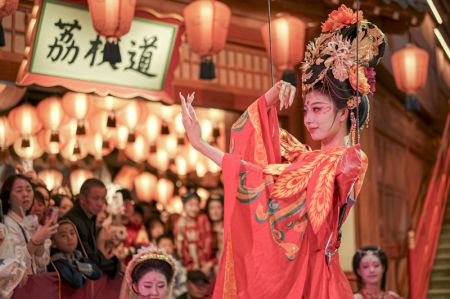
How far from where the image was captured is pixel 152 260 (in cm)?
607

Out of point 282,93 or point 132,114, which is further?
point 132,114

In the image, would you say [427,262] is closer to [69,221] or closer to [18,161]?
[69,221]

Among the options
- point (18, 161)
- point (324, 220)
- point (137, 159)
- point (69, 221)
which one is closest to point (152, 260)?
point (69, 221)

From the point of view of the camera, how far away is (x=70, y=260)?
280 inches

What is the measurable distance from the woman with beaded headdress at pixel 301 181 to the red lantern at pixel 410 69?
7401 mm

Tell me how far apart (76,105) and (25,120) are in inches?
37.0

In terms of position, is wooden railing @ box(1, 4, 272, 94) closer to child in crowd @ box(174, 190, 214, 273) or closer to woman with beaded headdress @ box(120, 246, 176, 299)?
child in crowd @ box(174, 190, 214, 273)

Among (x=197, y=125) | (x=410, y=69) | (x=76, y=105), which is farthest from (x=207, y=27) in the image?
(x=197, y=125)

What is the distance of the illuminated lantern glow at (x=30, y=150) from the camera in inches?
475

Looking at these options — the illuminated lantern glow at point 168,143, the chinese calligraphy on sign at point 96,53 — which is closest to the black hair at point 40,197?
the chinese calligraphy on sign at point 96,53

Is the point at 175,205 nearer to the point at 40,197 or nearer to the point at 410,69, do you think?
the point at 410,69

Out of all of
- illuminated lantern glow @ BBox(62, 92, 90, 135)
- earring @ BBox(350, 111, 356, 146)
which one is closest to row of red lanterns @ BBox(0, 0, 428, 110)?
illuminated lantern glow @ BBox(62, 92, 90, 135)

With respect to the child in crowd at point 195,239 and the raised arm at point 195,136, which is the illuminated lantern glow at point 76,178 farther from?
the raised arm at point 195,136

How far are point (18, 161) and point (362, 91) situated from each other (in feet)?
28.0
